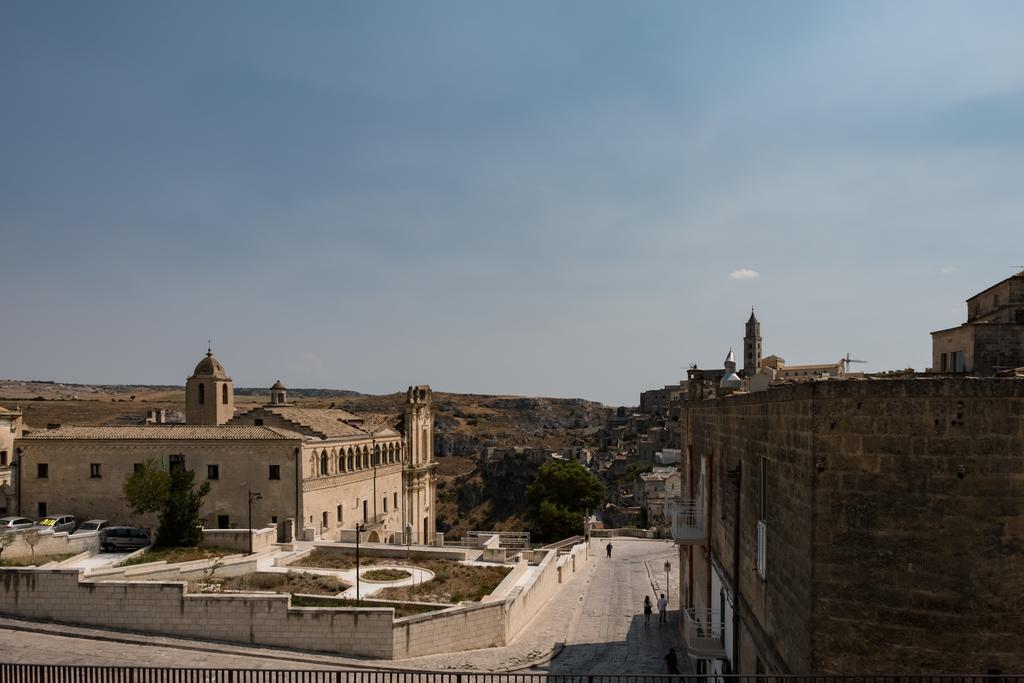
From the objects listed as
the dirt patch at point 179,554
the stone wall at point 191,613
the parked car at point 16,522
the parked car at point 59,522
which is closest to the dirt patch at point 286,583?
the dirt patch at point 179,554

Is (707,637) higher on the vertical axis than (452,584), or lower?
higher

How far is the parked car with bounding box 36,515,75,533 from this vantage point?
30591mm

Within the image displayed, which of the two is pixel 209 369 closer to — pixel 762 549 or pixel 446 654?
pixel 446 654

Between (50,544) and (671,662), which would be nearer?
(671,662)

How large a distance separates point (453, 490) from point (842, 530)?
95.7 metres

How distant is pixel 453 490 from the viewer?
330 feet

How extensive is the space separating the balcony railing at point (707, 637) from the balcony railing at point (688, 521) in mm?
1616

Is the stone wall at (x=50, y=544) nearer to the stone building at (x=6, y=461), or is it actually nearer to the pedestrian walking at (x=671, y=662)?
the stone building at (x=6, y=461)

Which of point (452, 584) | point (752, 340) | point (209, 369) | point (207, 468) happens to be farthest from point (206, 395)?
point (752, 340)

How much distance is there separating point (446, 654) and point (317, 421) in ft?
74.4

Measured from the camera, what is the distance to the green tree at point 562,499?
178 feet

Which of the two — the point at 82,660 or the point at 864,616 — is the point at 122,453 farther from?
the point at 864,616

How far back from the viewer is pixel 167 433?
34.3 meters

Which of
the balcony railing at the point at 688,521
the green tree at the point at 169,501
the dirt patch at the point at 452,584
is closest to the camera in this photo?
the balcony railing at the point at 688,521
